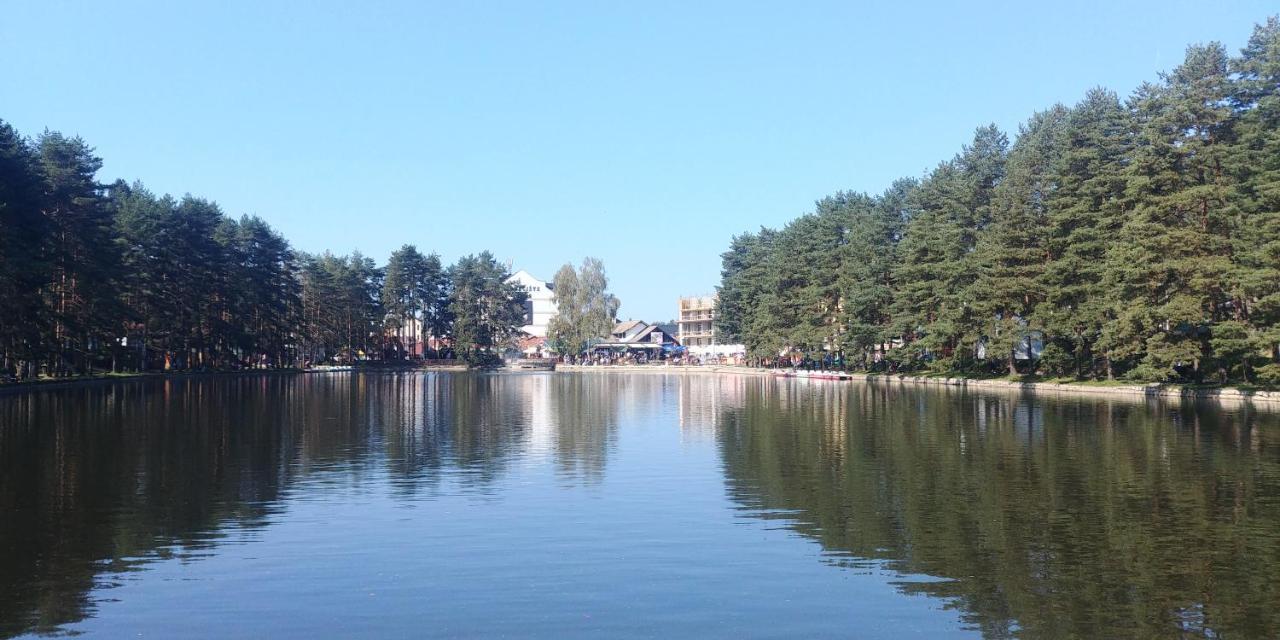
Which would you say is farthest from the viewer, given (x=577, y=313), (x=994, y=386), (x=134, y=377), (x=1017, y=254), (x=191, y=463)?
(x=577, y=313)

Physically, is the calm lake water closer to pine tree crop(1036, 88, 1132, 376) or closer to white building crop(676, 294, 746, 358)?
pine tree crop(1036, 88, 1132, 376)

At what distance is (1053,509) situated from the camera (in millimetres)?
17938

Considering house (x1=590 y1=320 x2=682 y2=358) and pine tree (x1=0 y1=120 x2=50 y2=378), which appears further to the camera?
house (x1=590 y1=320 x2=682 y2=358)

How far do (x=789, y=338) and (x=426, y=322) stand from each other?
198ft

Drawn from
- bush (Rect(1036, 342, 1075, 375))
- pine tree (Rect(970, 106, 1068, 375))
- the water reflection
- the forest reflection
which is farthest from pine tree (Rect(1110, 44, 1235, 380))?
the forest reflection

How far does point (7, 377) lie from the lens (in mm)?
58406

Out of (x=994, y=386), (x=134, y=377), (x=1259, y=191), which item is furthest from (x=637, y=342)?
(x=1259, y=191)

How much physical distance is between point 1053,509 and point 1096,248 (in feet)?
147

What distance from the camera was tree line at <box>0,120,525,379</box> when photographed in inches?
2136

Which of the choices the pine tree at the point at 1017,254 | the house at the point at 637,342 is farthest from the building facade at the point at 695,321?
the pine tree at the point at 1017,254

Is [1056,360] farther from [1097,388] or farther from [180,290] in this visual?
[180,290]

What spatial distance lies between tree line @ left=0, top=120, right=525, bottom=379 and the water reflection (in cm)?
4098

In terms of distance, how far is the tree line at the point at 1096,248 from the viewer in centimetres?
4609

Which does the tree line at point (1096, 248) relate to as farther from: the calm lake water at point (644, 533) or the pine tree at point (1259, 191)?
the calm lake water at point (644, 533)
